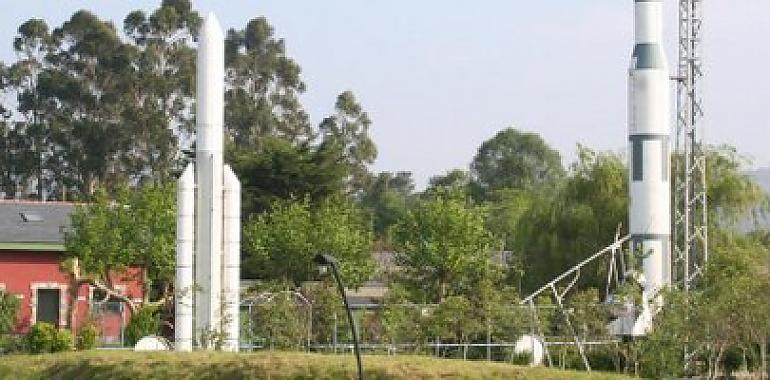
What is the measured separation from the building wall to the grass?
1791 centimetres

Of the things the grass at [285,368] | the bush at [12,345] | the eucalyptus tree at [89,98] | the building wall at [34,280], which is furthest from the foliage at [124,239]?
the eucalyptus tree at [89,98]

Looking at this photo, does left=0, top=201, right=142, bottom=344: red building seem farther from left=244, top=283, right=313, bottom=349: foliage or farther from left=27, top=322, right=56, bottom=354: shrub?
left=244, top=283, right=313, bottom=349: foliage

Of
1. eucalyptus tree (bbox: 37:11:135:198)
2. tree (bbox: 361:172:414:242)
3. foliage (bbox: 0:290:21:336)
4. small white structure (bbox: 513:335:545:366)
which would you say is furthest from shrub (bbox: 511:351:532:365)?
tree (bbox: 361:172:414:242)

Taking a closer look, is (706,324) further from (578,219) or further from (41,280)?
(41,280)

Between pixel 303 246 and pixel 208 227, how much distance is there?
1297 cm

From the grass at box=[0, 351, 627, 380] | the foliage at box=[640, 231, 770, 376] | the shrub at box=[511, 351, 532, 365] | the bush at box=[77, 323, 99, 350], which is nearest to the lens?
the grass at box=[0, 351, 627, 380]

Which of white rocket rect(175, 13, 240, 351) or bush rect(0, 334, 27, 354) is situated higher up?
white rocket rect(175, 13, 240, 351)

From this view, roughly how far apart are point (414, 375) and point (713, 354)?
9.84 m

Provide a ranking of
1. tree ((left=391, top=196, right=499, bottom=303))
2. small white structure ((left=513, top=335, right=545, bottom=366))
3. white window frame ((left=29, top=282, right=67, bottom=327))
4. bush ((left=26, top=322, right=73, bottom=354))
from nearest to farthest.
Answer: small white structure ((left=513, top=335, right=545, bottom=366)), bush ((left=26, top=322, right=73, bottom=354)), tree ((left=391, top=196, right=499, bottom=303)), white window frame ((left=29, top=282, right=67, bottom=327))

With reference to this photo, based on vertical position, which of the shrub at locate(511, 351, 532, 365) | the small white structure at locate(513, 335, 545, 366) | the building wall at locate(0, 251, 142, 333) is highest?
the building wall at locate(0, 251, 142, 333)

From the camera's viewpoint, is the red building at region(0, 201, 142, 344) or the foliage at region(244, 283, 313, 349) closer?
the foliage at region(244, 283, 313, 349)

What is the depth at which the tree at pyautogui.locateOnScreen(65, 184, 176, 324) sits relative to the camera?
38562 mm

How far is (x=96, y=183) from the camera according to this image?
6625 centimetres

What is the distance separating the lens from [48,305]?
4244 cm
